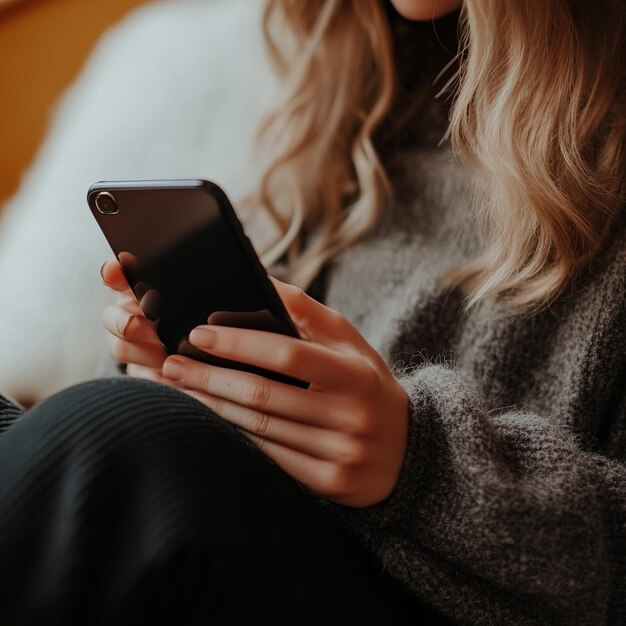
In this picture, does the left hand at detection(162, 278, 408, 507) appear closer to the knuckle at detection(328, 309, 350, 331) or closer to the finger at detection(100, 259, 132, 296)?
the knuckle at detection(328, 309, 350, 331)

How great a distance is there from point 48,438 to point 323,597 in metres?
0.19

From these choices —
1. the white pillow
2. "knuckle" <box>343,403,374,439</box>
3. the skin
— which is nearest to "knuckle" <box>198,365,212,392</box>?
the skin

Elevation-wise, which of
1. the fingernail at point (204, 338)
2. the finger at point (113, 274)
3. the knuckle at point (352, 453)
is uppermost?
the finger at point (113, 274)

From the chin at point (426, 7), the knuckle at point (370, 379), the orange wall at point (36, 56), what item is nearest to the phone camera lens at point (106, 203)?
the knuckle at point (370, 379)

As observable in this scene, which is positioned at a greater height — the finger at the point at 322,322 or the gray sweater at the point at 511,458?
the finger at the point at 322,322

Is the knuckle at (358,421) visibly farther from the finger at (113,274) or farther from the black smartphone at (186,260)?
the finger at (113,274)

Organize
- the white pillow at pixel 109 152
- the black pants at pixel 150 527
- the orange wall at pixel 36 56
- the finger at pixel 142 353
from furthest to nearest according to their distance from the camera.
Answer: the orange wall at pixel 36 56, the white pillow at pixel 109 152, the finger at pixel 142 353, the black pants at pixel 150 527

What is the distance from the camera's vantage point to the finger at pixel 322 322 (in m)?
0.52

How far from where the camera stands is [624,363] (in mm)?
600

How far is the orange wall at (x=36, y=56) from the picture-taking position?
3.98ft

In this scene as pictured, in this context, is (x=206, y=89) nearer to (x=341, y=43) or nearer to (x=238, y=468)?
(x=341, y=43)

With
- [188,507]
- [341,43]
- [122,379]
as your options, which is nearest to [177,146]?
[341,43]

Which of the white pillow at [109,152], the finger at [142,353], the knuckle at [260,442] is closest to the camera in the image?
the knuckle at [260,442]

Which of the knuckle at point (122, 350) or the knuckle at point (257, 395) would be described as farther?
the knuckle at point (122, 350)
